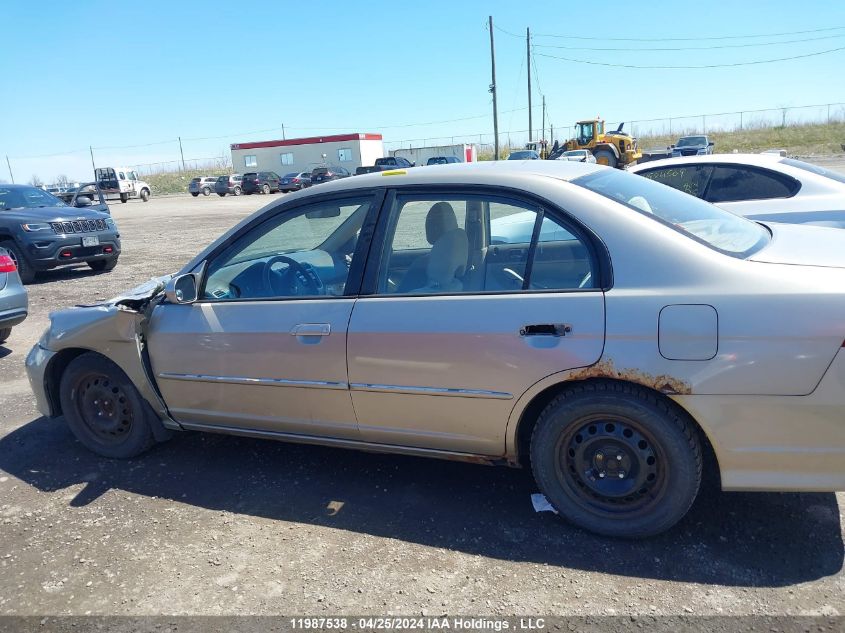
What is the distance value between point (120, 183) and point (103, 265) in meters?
33.6

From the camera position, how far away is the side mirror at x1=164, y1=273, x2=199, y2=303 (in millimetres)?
3525

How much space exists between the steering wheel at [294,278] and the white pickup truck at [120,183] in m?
42.1

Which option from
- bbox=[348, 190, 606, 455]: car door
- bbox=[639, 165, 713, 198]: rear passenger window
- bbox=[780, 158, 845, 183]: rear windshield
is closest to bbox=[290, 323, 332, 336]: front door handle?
bbox=[348, 190, 606, 455]: car door

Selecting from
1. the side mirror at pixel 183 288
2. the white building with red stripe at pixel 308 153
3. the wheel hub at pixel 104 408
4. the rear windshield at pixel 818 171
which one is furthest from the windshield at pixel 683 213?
the white building with red stripe at pixel 308 153

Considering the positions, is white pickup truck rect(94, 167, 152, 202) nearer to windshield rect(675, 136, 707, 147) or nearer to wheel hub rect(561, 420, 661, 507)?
windshield rect(675, 136, 707, 147)

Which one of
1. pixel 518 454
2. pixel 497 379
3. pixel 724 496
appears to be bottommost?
pixel 724 496

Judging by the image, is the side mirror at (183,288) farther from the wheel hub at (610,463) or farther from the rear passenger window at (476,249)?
the wheel hub at (610,463)

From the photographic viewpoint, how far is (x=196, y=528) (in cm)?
326

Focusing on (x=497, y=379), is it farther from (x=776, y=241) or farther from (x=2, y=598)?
(x=2, y=598)

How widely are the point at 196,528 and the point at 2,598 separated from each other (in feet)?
2.70

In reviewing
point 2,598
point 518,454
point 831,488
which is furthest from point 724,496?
point 2,598

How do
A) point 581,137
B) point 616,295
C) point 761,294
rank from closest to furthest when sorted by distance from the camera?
point 761,294
point 616,295
point 581,137

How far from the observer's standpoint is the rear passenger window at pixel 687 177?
6.60m

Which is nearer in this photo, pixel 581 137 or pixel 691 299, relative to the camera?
pixel 691 299
